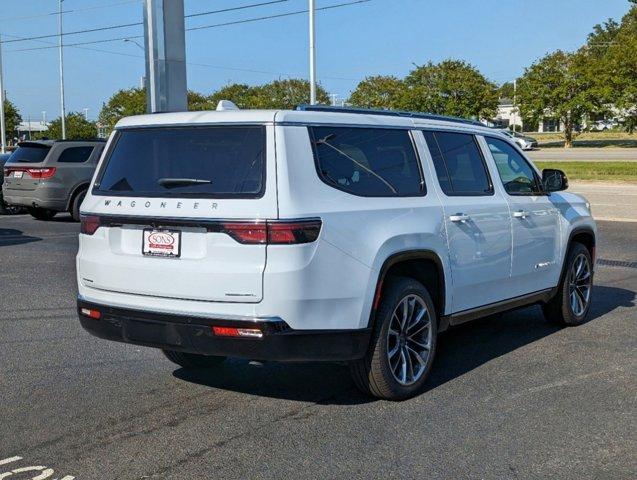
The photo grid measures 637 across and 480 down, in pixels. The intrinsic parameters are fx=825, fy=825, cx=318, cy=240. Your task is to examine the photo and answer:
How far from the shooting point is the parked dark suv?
18172 mm

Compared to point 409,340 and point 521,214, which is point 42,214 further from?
point 409,340

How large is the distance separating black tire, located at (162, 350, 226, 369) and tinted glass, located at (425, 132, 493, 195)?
215 cm

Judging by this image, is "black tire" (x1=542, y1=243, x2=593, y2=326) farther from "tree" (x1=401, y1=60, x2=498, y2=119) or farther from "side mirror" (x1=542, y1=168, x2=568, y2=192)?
"tree" (x1=401, y1=60, x2=498, y2=119)

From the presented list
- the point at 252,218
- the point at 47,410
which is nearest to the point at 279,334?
the point at 252,218

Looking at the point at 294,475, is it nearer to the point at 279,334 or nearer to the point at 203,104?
the point at 279,334

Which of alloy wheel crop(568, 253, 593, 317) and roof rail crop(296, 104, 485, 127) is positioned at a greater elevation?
roof rail crop(296, 104, 485, 127)

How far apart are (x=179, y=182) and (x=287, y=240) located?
2.68 feet

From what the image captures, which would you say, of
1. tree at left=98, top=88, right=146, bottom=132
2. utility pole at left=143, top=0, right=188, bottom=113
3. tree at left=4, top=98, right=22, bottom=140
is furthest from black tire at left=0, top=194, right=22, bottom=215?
tree at left=4, top=98, right=22, bottom=140

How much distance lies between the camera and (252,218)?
4.52 meters

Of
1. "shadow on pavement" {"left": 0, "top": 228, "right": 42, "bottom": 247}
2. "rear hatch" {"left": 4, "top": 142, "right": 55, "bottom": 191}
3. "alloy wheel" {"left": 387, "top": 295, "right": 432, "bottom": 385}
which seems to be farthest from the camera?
"rear hatch" {"left": 4, "top": 142, "right": 55, "bottom": 191}

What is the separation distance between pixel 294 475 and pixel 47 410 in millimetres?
1892

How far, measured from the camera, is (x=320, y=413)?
16.7 feet

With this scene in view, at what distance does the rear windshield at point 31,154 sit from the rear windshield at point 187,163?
13976mm

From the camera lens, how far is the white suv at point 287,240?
457 centimetres
